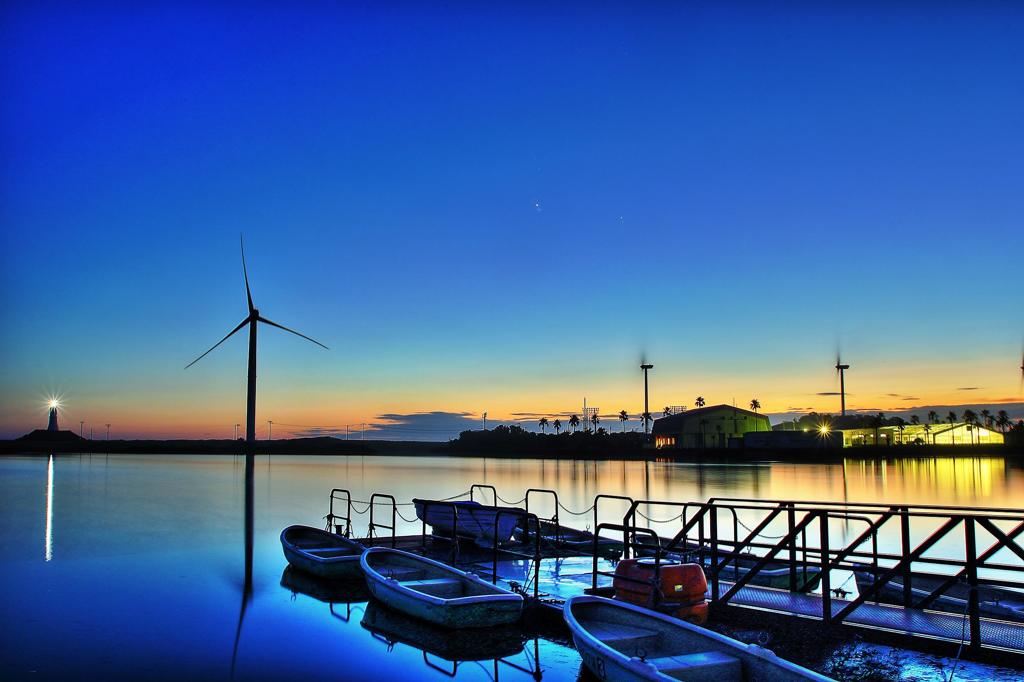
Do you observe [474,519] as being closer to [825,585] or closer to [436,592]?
[436,592]

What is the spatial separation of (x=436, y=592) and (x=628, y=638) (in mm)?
7237

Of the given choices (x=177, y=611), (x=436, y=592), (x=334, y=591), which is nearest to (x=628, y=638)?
(x=436, y=592)

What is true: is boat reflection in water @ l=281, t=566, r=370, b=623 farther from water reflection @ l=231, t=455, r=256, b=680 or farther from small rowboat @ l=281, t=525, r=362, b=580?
water reflection @ l=231, t=455, r=256, b=680

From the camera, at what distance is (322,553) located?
25859 millimetres


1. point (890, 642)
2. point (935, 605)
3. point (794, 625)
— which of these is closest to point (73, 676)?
point (794, 625)

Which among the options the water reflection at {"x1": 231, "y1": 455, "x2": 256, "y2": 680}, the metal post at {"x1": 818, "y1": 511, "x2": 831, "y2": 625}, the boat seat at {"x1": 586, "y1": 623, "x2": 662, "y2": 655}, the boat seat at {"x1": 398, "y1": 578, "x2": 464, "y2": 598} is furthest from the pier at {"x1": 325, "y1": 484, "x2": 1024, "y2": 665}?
the water reflection at {"x1": 231, "y1": 455, "x2": 256, "y2": 680}

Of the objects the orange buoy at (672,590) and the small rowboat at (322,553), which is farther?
the small rowboat at (322,553)

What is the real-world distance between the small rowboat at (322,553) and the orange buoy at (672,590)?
1265 centimetres

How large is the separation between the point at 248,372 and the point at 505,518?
171 feet

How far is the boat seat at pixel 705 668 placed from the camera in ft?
34.9

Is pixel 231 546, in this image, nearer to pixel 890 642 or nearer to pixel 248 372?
pixel 248 372

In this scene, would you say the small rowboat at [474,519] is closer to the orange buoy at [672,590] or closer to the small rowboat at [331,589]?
the small rowboat at [331,589]

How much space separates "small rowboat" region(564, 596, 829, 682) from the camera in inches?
415

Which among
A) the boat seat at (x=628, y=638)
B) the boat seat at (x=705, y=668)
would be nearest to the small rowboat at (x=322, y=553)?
the boat seat at (x=628, y=638)
